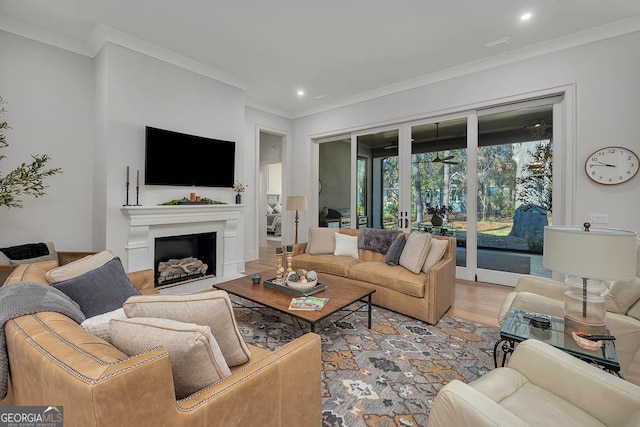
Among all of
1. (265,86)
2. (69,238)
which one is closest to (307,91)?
(265,86)

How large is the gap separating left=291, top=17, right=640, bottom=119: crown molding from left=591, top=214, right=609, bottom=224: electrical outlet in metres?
1.98

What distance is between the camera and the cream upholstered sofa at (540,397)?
0.99m

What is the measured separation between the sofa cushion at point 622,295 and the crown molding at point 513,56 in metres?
3.00

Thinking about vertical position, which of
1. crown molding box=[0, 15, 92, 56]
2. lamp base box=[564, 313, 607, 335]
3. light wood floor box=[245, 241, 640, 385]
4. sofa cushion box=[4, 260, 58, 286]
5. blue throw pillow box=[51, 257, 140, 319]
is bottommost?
light wood floor box=[245, 241, 640, 385]

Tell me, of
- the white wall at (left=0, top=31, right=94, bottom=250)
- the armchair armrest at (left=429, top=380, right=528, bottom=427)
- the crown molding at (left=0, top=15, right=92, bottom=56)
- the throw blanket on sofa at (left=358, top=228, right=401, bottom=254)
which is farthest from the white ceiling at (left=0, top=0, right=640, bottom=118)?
the armchair armrest at (left=429, top=380, right=528, bottom=427)

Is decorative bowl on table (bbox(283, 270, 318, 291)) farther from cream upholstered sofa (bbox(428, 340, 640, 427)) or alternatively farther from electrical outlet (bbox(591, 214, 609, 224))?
electrical outlet (bbox(591, 214, 609, 224))

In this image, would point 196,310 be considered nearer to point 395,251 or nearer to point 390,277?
point 390,277

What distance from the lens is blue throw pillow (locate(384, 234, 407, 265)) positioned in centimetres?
347

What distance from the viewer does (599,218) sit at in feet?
11.0

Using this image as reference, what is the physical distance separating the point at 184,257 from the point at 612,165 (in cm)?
549

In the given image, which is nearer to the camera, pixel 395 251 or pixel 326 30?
pixel 326 30

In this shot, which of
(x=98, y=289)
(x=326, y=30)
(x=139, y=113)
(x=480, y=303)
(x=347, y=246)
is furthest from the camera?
(x=347, y=246)

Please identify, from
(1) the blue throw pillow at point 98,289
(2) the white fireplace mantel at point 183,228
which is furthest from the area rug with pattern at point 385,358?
(2) the white fireplace mantel at point 183,228

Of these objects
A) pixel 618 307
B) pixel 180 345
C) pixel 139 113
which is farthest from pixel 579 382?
pixel 139 113
